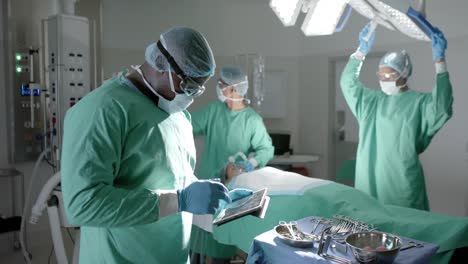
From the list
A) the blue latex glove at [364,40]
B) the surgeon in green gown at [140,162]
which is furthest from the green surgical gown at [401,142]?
the surgeon in green gown at [140,162]

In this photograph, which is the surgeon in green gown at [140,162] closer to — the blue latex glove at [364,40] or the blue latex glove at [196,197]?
the blue latex glove at [196,197]

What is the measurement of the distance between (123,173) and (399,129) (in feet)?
6.97

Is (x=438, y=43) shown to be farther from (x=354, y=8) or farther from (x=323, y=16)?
(x=323, y=16)

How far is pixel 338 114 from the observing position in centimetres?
519

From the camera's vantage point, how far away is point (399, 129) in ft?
9.36

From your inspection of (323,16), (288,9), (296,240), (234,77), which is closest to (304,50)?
(234,77)

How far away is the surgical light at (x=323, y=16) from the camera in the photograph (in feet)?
7.87

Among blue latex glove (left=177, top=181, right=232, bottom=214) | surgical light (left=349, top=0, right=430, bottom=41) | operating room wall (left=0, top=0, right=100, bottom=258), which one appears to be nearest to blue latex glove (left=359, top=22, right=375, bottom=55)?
surgical light (left=349, top=0, right=430, bottom=41)

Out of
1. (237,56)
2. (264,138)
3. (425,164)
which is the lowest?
(425,164)

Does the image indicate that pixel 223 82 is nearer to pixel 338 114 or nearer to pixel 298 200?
pixel 298 200

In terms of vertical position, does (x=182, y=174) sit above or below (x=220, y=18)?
below

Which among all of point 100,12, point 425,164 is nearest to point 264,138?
point 425,164

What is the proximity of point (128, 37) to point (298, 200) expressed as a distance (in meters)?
3.06

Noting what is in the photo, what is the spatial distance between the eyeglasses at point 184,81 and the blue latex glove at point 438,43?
5.77ft
